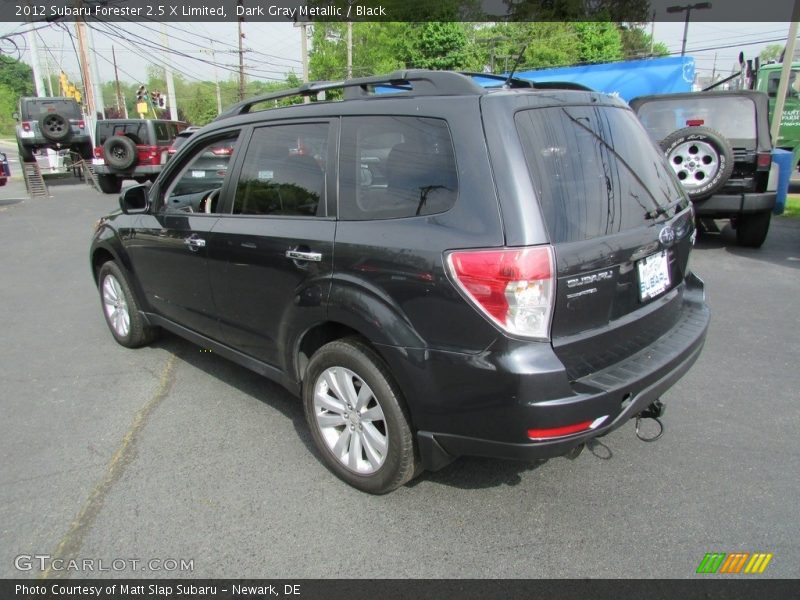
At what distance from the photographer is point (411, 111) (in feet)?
8.11

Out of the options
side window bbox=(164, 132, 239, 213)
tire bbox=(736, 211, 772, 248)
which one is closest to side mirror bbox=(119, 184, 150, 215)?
side window bbox=(164, 132, 239, 213)

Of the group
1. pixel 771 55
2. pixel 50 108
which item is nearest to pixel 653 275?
pixel 50 108

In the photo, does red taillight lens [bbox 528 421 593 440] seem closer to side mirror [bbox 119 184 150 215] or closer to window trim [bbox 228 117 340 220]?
window trim [bbox 228 117 340 220]

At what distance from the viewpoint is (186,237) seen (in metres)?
3.61

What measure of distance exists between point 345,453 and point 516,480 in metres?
0.86

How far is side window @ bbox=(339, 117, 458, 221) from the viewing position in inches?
92.0

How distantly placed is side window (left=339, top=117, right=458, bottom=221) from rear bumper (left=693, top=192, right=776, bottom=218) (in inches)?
222

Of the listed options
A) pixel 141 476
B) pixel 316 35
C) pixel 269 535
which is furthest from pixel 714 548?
pixel 316 35

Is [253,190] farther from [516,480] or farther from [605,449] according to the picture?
[605,449]

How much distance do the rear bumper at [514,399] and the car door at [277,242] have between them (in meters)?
0.71

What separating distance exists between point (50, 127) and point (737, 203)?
2065 cm

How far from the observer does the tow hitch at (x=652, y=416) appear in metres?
2.80

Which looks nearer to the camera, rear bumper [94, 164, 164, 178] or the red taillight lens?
the red taillight lens
